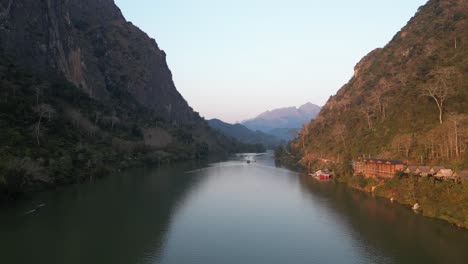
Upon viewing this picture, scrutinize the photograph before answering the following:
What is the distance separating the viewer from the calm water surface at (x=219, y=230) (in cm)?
3189

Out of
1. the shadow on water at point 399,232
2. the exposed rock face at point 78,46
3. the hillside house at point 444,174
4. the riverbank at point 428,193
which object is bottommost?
the shadow on water at point 399,232

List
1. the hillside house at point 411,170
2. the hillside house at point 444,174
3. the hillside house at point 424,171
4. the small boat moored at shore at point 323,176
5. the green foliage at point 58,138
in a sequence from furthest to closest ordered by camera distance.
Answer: the small boat moored at shore at point 323,176
the green foliage at point 58,138
the hillside house at point 411,170
the hillside house at point 424,171
the hillside house at point 444,174

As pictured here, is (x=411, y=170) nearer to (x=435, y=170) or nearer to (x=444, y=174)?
(x=435, y=170)

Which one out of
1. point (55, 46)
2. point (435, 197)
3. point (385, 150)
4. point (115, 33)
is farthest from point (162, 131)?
point (435, 197)

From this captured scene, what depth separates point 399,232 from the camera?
38.4m

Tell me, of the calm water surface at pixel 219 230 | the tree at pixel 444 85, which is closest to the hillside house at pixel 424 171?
the calm water surface at pixel 219 230

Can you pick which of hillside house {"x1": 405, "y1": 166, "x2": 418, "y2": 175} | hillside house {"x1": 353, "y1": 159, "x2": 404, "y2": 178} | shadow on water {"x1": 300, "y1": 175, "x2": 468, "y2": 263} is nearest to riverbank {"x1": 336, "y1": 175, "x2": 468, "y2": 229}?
hillside house {"x1": 405, "y1": 166, "x2": 418, "y2": 175}

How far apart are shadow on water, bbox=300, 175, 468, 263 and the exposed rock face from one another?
87977mm

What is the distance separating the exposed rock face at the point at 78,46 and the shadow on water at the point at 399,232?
88.0 m

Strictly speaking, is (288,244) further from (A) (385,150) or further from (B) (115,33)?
(B) (115,33)

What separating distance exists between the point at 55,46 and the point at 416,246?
116 meters

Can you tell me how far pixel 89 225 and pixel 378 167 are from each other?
132 feet

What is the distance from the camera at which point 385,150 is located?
65688mm

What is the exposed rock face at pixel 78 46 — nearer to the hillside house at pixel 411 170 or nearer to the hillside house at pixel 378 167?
the hillside house at pixel 378 167
